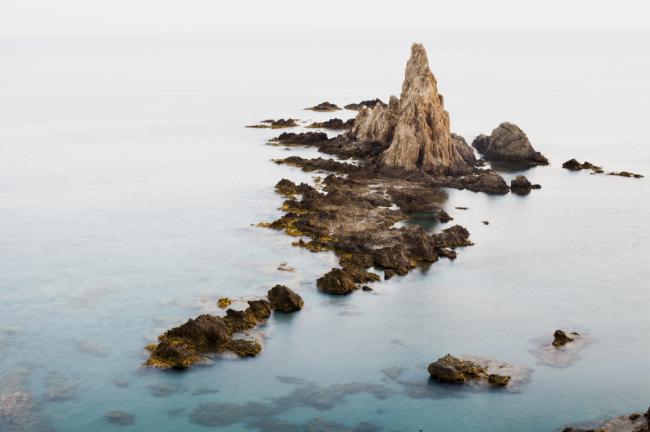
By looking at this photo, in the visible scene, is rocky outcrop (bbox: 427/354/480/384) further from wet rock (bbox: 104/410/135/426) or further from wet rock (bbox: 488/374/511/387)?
wet rock (bbox: 104/410/135/426)

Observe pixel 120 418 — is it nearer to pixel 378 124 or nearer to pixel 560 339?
pixel 560 339

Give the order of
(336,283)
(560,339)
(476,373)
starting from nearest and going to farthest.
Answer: (476,373) → (560,339) → (336,283)

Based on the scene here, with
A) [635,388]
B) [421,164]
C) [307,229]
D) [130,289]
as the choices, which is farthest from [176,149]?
[635,388]

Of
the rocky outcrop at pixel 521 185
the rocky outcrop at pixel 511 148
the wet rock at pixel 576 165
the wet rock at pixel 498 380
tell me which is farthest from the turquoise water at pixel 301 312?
the rocky outcrop at pixel 511 148

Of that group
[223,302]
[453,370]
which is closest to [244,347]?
[223,302]

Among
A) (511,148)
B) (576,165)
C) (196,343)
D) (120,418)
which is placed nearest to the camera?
(120,418)

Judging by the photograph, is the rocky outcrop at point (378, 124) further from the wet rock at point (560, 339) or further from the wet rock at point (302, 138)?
the wet rock at point (560, 339)
